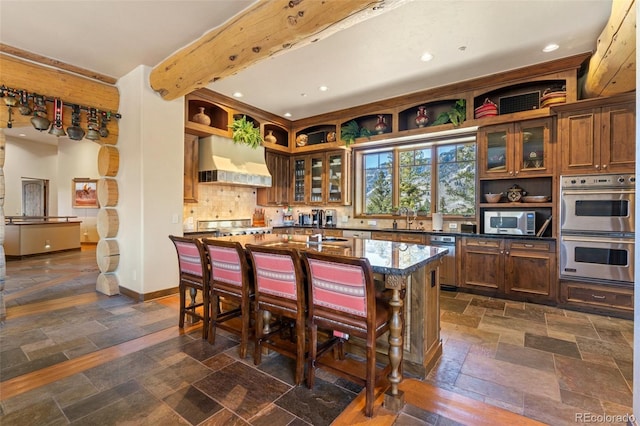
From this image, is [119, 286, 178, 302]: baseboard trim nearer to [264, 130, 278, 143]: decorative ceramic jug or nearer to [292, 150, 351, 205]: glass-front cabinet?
[292, 150, 351, 205]: glass-front cabinet

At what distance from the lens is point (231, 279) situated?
2.54 m

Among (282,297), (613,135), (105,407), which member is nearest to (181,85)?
(282,297)

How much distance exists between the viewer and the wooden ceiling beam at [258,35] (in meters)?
2.16

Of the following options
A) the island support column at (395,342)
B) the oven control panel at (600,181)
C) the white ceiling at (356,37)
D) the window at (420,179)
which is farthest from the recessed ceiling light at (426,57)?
the island support column at (395,342)

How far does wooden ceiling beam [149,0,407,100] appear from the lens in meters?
2.16

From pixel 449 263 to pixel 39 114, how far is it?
5671mm

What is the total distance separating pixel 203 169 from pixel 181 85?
166 cm

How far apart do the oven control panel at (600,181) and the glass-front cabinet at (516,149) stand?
0.28 metres

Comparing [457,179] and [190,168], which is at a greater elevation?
[190,168]

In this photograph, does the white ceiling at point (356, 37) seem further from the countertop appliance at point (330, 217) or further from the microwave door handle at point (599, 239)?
the countertop appliance at point (330, 217)

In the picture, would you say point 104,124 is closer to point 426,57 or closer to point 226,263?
point 226,263

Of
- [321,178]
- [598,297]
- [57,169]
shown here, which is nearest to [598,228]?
[598,297]

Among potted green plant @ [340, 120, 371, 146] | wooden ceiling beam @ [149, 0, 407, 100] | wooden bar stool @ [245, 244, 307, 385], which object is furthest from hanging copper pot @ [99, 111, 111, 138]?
potted green plant @ [340, 120, 371, 146]

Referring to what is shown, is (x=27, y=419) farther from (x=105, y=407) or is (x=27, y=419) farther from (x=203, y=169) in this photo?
(x=203, y=169)
